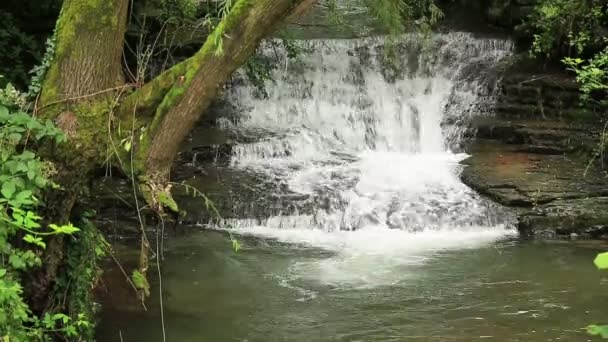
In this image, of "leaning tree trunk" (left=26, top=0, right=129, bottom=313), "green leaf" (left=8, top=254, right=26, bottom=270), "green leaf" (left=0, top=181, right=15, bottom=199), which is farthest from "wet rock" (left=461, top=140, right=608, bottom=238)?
"green leaf" (left=0, top=181, right=15, bottom=199)

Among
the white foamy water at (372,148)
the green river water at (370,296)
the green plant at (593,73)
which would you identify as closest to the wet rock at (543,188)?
the white foamy water at (372,148)

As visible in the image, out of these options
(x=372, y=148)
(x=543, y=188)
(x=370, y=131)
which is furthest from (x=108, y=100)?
(x=370, y=131)

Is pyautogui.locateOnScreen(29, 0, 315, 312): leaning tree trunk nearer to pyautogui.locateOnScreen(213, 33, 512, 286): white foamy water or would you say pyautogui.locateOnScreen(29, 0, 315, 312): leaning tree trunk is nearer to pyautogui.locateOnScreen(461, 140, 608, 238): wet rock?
pyautogui.locateOnScreen(213, 33, 512, 286): white foamy water

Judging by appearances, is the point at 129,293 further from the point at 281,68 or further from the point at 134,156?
the point at 281,68

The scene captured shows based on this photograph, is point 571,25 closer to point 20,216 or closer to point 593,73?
point 593,73

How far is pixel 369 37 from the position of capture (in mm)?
13844

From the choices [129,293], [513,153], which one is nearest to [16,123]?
[129,293]

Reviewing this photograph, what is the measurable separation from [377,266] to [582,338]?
8.17 feet

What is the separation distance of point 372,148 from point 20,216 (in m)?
→ 9.20

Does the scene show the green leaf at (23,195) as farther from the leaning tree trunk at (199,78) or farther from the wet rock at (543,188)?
the wet rock at (543,188)

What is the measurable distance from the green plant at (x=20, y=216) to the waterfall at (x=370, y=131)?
5.05m

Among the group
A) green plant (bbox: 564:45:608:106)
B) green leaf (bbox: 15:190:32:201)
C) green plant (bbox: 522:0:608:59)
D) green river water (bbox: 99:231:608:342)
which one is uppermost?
green plant (bbox: 522:0:608:59)

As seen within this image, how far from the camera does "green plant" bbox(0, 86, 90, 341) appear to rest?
11.3 feet

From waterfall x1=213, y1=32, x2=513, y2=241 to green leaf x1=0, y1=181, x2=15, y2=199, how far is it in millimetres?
5533
